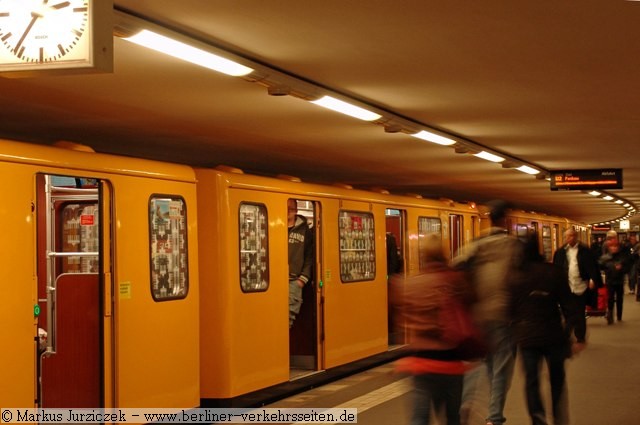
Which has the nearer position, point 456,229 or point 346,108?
point 346,108

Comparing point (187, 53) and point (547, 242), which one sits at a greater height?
point (187, 53)

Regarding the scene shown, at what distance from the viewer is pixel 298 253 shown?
1241 centimetres

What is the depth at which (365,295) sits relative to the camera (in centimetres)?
1370

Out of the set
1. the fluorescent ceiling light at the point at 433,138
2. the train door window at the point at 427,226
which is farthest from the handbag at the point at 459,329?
the train door window at the point at 427,226

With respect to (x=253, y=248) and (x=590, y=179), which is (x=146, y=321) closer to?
(x=253, y=248)

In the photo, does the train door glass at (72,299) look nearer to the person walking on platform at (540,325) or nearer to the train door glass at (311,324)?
the person walking on platform at (540,325)

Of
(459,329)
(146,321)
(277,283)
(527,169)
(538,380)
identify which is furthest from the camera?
(527,169)

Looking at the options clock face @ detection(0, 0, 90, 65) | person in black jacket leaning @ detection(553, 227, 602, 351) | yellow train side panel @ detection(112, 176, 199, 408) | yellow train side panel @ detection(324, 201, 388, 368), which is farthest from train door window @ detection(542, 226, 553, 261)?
clock face @ detection(0, 0, 90, 65)

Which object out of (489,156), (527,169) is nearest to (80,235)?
(489,156)

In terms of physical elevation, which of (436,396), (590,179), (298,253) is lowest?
(436,396)

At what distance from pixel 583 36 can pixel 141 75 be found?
128 inches

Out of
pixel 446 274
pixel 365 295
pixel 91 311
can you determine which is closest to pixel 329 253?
pixel 365 295

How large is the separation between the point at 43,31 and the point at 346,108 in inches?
182

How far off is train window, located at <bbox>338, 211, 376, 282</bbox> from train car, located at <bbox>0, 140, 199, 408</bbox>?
3890mm
